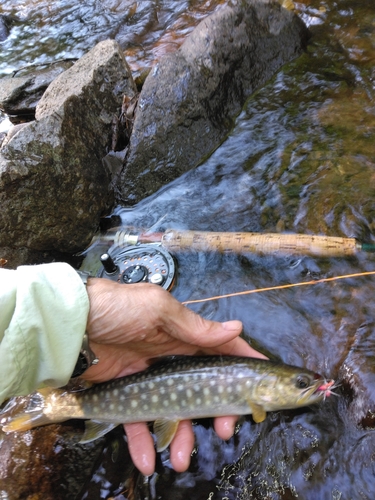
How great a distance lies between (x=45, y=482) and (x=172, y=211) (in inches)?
108

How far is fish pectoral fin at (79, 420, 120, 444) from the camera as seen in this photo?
2.92 m

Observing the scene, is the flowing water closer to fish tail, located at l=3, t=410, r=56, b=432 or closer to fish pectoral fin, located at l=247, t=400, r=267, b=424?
fish pectoral fin, located at l=247, t=400, r=267, b=424

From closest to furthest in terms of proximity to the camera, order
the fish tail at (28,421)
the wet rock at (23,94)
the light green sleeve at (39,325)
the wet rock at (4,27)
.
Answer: the light green sleeve at (39,325)
the fish tail at (28,421)
the wet rock at (23,94)
the wet rock at (4,27)

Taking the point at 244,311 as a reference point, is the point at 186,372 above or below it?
above

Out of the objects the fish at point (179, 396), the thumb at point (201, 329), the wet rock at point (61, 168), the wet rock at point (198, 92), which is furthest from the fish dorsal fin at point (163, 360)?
the wet rock at point (198, 92)

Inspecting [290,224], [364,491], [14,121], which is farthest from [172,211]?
[14,121]

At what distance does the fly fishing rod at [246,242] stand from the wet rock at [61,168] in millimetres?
477

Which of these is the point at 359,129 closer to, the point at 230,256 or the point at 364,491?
the point at 230,256

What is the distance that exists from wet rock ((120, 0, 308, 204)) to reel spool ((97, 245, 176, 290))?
38.0 inches

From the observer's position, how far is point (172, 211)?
4645 millimetres

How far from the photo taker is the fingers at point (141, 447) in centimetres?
274

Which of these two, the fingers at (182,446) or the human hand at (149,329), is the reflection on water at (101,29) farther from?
the fingers at (182,446)

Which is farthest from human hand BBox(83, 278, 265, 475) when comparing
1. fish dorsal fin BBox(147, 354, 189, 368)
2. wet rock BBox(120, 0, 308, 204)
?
wet rock BBox(120, 0, 308, 204)

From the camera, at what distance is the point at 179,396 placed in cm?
282
